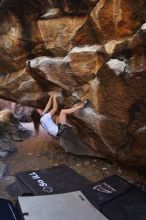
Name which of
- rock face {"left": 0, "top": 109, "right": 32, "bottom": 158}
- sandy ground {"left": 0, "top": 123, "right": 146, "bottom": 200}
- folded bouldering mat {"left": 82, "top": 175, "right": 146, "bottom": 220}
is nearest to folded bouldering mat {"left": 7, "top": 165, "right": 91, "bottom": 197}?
sandy ground {"left": 0, "top": 123, "right": 146, "bottom": 200}

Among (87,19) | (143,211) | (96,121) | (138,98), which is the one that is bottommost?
(143,211)

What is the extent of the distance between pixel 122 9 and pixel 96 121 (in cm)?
226

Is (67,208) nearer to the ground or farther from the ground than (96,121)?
nearer to the ground

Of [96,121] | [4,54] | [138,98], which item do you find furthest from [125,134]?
[4,54]

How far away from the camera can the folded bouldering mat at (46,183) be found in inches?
230

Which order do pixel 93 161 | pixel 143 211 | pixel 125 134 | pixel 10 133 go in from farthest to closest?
pixel 10 133
pixel 93 161
pixel 125 134
pixel 143 211

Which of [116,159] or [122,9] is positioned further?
[116,159]

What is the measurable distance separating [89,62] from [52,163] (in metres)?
3.22

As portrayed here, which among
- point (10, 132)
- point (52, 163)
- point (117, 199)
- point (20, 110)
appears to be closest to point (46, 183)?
point (117, 199)

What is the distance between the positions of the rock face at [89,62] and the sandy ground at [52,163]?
0.37 metres

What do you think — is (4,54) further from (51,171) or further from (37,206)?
(37,206)

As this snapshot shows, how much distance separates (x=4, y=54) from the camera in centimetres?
725

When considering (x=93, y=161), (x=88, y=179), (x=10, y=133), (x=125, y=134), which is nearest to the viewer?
(x=125, y=134)

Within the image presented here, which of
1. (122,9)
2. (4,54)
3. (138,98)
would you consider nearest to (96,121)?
(138,98)
